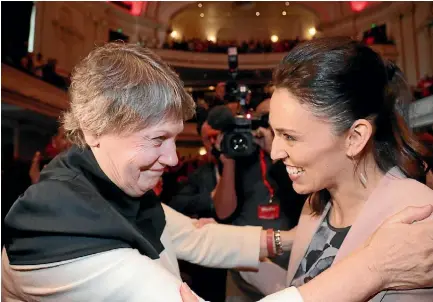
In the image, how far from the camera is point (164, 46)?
8609mm

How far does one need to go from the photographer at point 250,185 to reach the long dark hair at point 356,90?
58 cm

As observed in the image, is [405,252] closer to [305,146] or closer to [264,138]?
[305,146]

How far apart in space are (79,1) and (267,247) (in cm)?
620

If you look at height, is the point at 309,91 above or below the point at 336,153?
above

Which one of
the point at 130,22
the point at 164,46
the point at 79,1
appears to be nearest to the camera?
the point at 79,1

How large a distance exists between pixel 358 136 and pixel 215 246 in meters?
0.55

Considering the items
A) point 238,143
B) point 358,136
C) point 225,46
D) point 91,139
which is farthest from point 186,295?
point 225,46

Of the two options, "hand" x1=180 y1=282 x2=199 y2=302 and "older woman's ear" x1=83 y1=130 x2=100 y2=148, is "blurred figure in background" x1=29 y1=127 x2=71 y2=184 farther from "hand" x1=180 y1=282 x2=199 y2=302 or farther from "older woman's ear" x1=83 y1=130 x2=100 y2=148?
"hand" x1=180 y1=282 x2=199 y2=302

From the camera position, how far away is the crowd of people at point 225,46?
8398 millimetres

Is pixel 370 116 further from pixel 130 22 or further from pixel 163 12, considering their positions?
pixel 163 12

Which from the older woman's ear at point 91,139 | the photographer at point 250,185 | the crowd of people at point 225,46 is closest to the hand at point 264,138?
the photographer at point 250,185

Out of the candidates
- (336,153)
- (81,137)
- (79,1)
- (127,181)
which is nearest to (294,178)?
(336,153)

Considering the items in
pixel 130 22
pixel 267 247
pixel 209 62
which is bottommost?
pixel 267 247

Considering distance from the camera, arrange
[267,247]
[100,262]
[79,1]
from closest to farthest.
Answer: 1. [100,262]
2. [267,247]
3. [79,1]
